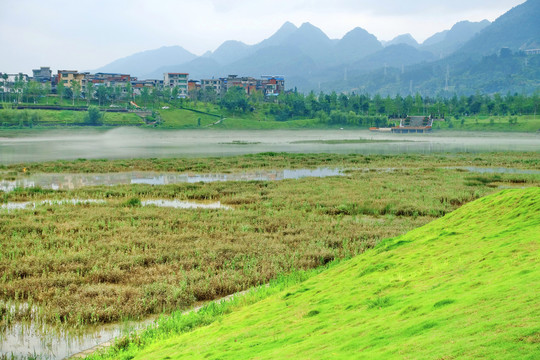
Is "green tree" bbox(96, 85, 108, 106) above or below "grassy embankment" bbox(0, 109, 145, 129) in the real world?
above

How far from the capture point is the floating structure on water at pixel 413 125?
498ft

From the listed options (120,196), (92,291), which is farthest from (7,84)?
(92,291)

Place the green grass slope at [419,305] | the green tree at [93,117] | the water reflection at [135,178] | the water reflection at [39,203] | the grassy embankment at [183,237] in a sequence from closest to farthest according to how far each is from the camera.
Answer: the green grass slope at [419,305], the grassy embankment at [183,237], the water reflection at [39,203], the water reflection at [135,178], the green tree at [93,117]

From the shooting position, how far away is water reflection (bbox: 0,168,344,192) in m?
35.3

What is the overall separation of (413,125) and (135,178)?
13408cm

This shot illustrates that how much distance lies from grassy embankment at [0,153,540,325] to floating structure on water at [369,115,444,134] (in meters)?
122

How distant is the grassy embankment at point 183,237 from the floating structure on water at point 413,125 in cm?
12216

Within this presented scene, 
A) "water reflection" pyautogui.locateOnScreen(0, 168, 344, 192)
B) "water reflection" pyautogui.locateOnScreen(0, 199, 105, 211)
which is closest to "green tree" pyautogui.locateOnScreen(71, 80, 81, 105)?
"water reflection" pyautogui.locateOnScreen(0, 168, 344, 192)

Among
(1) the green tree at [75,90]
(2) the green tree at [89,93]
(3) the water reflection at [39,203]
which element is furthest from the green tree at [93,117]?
(3) the water reflection at [39,203]

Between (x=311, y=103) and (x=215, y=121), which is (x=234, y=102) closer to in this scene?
(x=215, y=121)

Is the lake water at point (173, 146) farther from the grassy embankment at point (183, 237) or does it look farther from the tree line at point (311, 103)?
the tree line at point (311, 103)

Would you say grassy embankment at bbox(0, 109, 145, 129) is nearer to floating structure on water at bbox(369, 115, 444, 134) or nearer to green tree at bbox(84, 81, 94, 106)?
green tree at bbox(84, 81, 94, 106)

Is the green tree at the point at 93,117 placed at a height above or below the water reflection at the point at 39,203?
above

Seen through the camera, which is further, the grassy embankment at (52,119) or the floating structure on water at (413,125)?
the floating structure on water at (413,125)
